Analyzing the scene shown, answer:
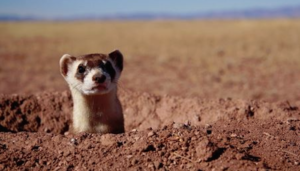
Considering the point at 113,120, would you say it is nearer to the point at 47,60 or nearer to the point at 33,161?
the point at 33,161

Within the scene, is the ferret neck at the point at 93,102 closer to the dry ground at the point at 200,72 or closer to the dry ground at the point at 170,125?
the dry ground at the point at 170,125

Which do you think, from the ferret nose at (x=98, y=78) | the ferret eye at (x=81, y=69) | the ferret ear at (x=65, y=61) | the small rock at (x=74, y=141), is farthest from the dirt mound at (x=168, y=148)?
the ferret ear at (x=65, y=61)

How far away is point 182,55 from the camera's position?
18.6m

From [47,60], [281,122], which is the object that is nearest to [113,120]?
[281,122]

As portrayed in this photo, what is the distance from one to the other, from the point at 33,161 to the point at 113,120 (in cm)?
162

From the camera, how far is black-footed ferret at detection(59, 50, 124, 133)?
4.31 meters

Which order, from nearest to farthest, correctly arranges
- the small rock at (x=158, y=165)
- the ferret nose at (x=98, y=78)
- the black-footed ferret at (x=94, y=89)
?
the small rock at (x=158, y=165) < the ferret nose at (x=98, y=78) < the black-footed ferret at (x=94, y=89)

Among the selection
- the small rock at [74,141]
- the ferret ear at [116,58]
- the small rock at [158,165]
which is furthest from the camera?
the ferret ear at [116,58]

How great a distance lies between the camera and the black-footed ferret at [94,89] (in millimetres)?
4309

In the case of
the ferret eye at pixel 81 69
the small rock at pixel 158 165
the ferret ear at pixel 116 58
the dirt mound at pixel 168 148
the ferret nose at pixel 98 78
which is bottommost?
the small rock at pixel 158 165

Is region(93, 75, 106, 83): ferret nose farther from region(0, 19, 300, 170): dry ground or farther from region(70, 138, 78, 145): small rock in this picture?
region(70, 138, 78, 145): small rock

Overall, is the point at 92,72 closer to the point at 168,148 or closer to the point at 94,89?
the point at 94,89

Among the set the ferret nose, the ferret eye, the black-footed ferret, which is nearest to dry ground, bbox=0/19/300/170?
the black-footed ferret

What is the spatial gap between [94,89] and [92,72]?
0.60ft
